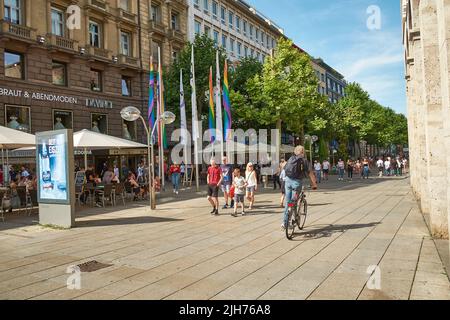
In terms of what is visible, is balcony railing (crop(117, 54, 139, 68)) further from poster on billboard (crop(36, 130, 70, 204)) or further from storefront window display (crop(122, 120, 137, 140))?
poster on billboard (crop(36, 130, 70, 204))

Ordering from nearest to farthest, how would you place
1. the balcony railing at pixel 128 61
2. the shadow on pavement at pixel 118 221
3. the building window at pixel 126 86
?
the shadow on pavement at pixel 118 221
the balcony railing at pixel 128 61
the building window at pixel 126 86

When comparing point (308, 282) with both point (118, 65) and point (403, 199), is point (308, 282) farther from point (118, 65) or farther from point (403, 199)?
point (118, 65)

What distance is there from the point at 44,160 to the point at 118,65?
806 inches

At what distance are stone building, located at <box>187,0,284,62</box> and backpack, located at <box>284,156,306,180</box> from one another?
33.1 m

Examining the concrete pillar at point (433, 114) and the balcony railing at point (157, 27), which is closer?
the concrete pillar at point (433, 114)

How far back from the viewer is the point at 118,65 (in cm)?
2942

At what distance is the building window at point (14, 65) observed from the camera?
22328mm

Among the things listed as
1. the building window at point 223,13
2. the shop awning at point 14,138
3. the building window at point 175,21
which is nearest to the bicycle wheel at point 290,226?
the shop awning at point 14,138

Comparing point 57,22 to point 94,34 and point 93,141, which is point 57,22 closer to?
point 94,34

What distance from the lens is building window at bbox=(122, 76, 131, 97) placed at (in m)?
30.9

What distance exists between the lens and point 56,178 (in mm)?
10156

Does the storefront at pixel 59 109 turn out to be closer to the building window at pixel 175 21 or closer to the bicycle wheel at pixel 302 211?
the building window at pixel 175 21

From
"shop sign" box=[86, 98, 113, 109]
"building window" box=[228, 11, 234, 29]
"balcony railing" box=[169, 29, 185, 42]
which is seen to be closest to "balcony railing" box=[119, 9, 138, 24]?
"balcony railing" box=[169, 29, 185, 42]

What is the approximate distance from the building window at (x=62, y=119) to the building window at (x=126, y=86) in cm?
625
